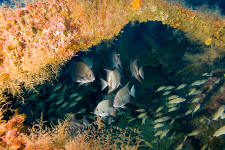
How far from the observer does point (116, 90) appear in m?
6.10

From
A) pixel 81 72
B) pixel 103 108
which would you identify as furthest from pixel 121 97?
pixel 81 72

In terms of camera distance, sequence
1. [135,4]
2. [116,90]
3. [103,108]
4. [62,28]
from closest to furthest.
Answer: [62,28]
[103,108]
[135,4]
[116,90]

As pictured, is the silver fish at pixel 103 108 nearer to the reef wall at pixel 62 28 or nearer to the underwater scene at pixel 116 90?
the underwater scene at pixel 116 90

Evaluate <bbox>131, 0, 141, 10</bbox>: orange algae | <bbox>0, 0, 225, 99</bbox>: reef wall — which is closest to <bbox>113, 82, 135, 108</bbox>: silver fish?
<bbox>0, 0, 225, 99</bbox>: reef wall

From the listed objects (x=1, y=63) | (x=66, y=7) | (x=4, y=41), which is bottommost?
A: (x=1, y=63)

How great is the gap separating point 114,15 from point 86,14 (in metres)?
1.04

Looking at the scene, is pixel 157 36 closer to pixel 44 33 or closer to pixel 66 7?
pixel 66 7

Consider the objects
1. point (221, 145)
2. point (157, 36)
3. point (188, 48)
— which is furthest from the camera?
point (157, 36)

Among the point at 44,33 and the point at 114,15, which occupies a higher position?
the point at 114,15

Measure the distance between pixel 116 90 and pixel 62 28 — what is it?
342cm

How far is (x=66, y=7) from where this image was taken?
3.99 meters

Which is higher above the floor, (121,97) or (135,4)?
(135,4)

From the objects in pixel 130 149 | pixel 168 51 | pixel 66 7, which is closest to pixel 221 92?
pixel 168 51

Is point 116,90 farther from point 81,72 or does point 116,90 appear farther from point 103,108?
point 81,72
